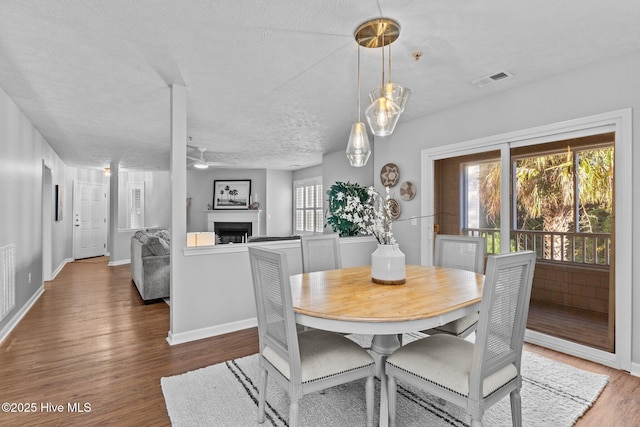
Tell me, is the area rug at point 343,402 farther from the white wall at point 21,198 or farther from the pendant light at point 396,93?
the white wall at point 21,198

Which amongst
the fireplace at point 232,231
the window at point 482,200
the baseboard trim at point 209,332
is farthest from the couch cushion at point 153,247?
the fireplace at point 232,231

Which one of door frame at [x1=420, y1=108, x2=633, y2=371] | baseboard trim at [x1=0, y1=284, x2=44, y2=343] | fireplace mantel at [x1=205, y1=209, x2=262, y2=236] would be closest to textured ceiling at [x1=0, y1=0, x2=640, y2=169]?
door frame at [x1=420, y1=108, x2=633, y2=371]

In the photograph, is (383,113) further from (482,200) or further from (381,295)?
(482,200)

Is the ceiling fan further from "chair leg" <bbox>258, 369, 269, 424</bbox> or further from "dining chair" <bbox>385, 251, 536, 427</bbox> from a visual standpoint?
"dining chair" <bbox>385, 251, 536, 427</bbox>

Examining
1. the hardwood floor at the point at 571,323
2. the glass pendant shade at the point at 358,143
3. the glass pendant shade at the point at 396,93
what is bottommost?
the hardwood floor at the point at 571,323

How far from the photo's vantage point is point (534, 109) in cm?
296

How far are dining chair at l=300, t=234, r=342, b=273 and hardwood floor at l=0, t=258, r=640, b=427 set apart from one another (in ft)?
3.08

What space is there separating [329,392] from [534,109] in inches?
Answer: 116

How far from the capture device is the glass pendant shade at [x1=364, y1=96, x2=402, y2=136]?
6.64 feet

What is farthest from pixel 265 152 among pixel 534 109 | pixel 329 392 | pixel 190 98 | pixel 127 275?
pixel 329 392

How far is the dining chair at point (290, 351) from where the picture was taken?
1.53m

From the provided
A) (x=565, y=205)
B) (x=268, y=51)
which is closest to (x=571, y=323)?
(x=565, y=205)

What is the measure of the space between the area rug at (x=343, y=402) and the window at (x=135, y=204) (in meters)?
7.54

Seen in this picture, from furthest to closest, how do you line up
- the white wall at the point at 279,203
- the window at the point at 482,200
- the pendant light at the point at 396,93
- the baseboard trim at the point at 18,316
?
the white wall at the point at 279,203 → the window at the point at 482,200 → the baseboard trim at the point at 18,316 → the pendant light at the point at 396,93
